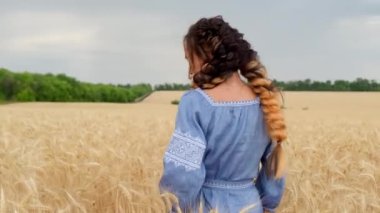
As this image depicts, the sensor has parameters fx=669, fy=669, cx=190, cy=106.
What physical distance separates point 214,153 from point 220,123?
144 millimetres

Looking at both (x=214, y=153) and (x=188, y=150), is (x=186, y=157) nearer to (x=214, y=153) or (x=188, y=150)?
(x=188, y=150)

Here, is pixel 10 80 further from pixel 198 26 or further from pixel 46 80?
pixel 198 26

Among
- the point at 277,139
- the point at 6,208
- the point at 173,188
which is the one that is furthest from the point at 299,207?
the point at 6,208

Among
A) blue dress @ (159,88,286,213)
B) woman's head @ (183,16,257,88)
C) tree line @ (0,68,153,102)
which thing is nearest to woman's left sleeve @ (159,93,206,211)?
blue dress @ (159,88,286,213)

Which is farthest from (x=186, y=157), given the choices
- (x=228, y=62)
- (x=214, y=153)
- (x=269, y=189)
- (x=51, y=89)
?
(x=51, y=89)

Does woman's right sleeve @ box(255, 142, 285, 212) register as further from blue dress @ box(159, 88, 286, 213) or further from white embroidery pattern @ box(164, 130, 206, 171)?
white embroidery pattern @ box(164, 130, 206, 171)

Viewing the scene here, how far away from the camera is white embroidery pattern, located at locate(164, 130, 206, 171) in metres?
2.76

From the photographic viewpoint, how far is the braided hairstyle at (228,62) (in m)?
2.87

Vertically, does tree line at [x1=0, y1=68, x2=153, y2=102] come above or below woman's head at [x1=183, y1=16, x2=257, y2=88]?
below

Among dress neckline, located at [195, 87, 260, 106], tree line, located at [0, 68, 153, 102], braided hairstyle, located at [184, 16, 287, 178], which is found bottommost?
tree line, located at [0, 68, 153, 102]

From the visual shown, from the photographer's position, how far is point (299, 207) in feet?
10.2

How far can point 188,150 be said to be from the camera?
109 inches

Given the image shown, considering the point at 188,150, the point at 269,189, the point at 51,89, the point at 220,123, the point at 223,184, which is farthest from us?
the point at 51,89

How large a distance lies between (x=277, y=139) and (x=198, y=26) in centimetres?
61
